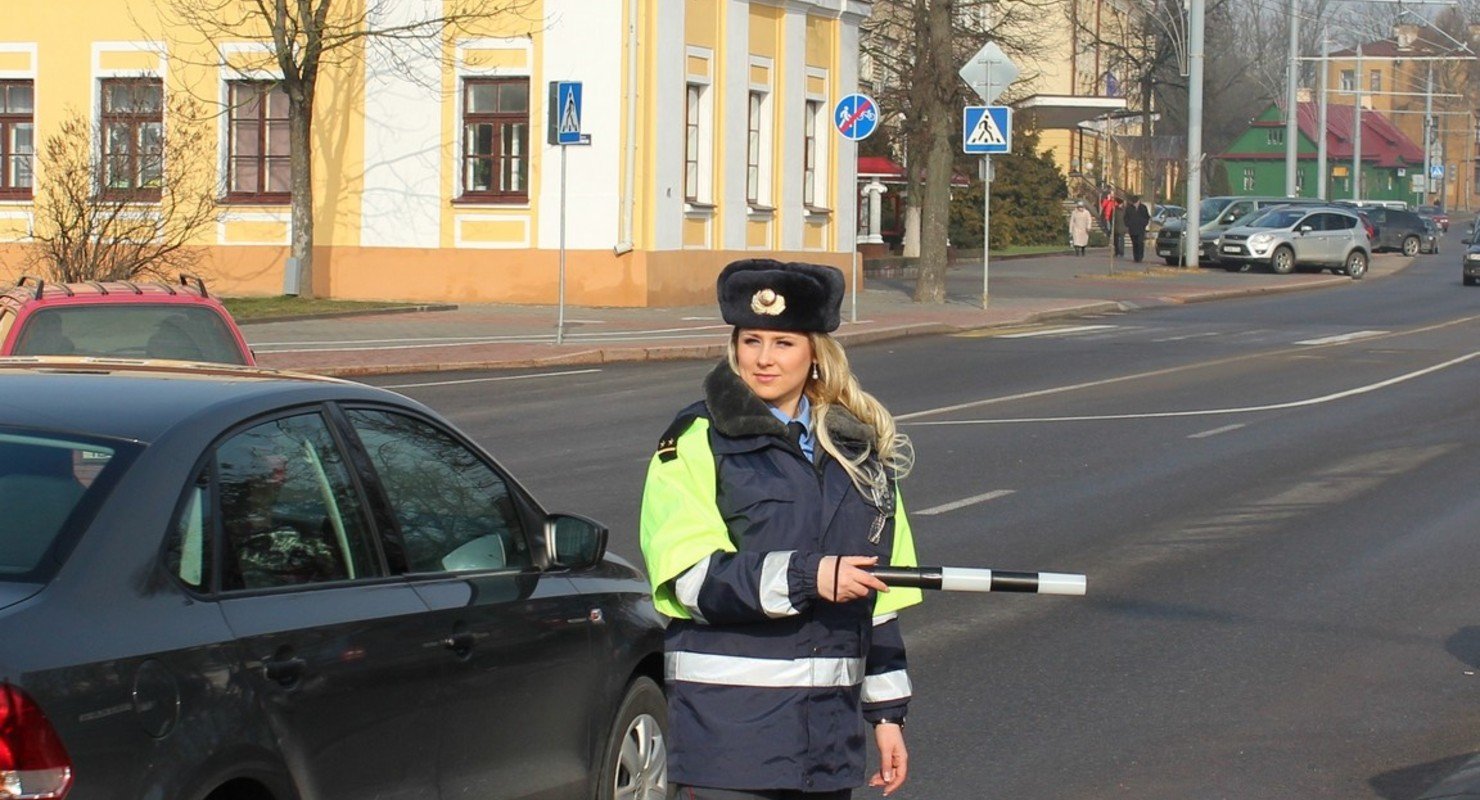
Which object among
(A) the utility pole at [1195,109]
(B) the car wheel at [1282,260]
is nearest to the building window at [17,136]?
(A) the utility pole at [1195,109]

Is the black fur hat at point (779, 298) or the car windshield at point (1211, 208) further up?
the car windshield at point (1211, 208)

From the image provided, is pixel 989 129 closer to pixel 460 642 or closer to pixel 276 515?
pixel 460 642

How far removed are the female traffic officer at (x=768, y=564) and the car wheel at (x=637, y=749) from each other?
4.75 feet

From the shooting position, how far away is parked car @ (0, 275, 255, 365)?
962cm

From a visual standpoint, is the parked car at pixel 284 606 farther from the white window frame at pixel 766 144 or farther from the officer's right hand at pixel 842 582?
the white window frame at pixel 766 144

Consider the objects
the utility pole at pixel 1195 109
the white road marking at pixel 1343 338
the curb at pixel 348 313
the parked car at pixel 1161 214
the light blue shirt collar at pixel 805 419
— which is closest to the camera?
the light blue shirt collar at pixel 805 419

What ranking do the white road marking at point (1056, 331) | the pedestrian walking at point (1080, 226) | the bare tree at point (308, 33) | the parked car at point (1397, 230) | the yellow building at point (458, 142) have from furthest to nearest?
the parked car at point (1397, 230), the pedestrian walking at point (1080, 226), the yellow building at point (458, 142), the bare tree at point (308, 33), the white road marking at point (1056, 331)

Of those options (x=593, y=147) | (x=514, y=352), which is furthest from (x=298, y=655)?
(x=593, y=147)

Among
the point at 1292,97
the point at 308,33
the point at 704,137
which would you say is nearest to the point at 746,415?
the point at 308,33

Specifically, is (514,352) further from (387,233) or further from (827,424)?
(827,424)

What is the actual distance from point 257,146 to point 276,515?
2988cm

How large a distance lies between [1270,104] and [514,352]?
106711 millimetres

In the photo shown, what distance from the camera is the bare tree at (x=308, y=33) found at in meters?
29.3

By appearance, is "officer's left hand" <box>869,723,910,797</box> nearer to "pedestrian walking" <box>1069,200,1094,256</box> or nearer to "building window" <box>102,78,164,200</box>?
"building window" <box>102,78,164,200</box>
